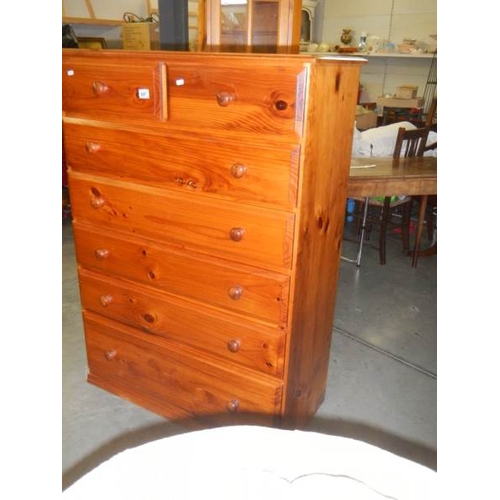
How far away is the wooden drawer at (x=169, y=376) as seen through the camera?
1.62 metres

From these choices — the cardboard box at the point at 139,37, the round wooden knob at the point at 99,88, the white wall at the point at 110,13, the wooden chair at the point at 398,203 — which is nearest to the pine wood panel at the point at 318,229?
the round wooden knob at the point at 99,88

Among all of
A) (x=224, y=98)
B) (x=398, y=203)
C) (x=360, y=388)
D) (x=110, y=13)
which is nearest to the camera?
(x=224, y=98)

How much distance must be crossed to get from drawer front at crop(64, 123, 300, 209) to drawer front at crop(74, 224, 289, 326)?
23 cm

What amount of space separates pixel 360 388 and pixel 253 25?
1638 millimetres

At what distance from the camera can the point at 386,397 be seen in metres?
2.09

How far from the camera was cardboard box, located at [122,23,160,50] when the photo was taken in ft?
13.5

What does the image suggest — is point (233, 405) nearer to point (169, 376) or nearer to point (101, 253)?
point (169, 376)

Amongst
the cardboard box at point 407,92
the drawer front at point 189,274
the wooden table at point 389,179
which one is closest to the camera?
the drawer front at point 189,274

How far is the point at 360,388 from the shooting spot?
2.14 metres

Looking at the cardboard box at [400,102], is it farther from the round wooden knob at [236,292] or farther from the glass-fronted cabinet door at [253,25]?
the round wooden knob at [236,292]

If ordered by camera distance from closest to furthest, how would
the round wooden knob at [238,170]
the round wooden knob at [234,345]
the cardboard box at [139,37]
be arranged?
the round wooden knob at [238,170] < the round wooden knob at [234,345] < the cardboard box at [139,37]

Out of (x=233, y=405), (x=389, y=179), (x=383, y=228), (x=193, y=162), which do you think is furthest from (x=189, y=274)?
(x=383, y=228)

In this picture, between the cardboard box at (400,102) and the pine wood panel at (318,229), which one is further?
the cardboard box at (400,102)
